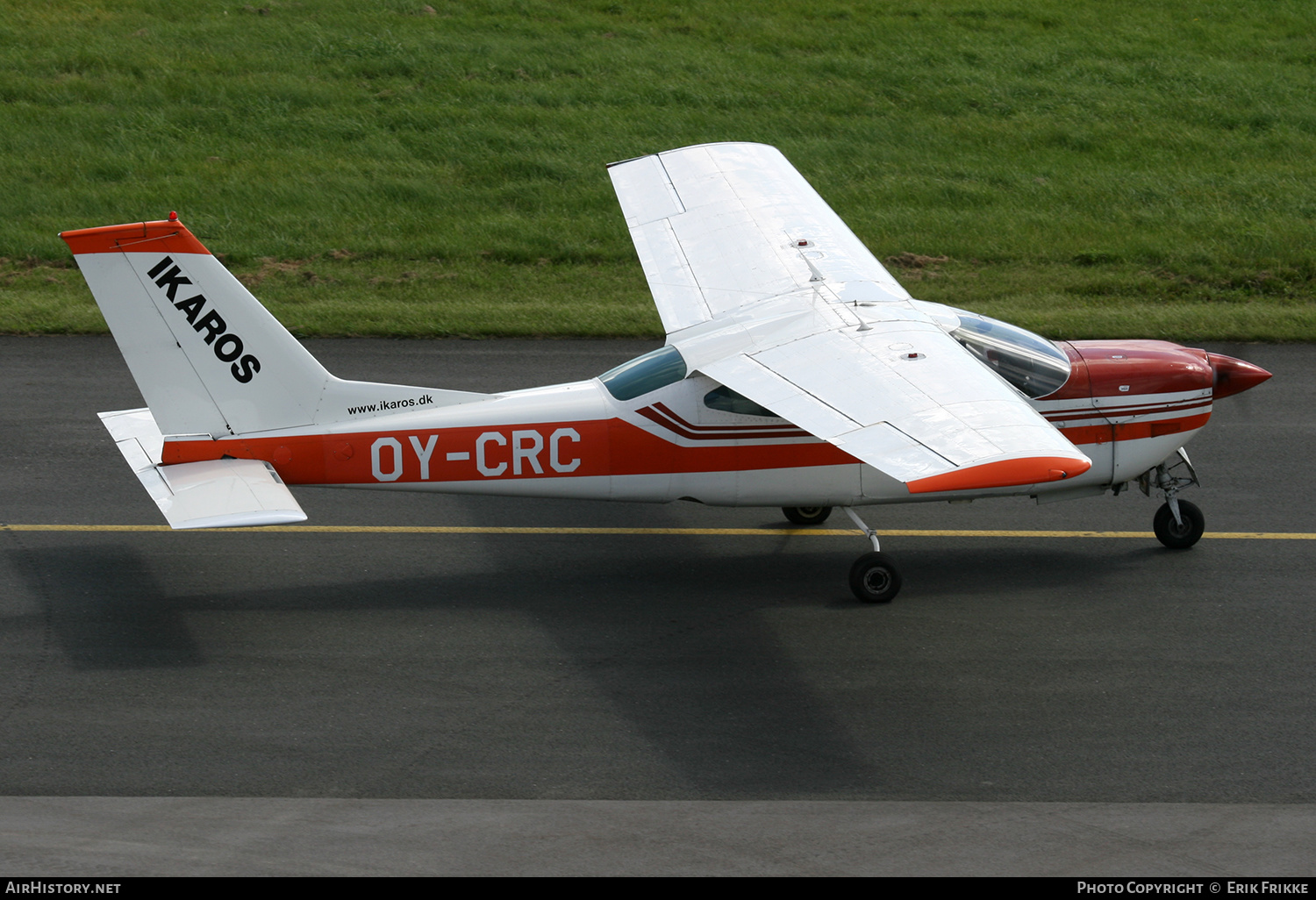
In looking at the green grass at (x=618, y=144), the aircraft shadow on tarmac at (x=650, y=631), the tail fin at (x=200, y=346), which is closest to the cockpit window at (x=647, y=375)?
the tail fin at (x=200, y=346)

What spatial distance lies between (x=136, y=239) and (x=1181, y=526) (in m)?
8.43

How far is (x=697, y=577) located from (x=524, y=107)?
55.0 feet

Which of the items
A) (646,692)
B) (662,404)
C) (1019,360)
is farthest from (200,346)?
(1019,360)

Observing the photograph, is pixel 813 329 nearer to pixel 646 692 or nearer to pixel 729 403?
pixel 729 403

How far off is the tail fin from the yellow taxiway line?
1848 mm

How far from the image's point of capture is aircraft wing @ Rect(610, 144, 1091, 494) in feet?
26.8

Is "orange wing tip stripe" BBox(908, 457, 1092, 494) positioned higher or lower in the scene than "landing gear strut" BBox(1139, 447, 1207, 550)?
higher

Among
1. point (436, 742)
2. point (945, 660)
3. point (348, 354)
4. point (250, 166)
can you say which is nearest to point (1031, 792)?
point (945, 660)

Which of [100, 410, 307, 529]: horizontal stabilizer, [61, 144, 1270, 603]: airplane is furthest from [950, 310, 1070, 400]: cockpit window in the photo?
[100, 410, 307, 529]: horizontal stabilizer

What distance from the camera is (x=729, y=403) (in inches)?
413

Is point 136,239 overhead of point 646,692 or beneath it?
overhead

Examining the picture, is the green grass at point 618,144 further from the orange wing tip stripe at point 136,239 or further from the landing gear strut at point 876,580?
the landing gear strut at point 876,580

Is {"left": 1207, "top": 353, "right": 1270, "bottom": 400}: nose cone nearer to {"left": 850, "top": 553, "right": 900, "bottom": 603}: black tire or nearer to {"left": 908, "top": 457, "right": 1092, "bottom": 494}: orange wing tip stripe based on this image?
{"left": 850, "top": 553, "right": 900, "bottom": 603}: black tire

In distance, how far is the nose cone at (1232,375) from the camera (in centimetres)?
1098
